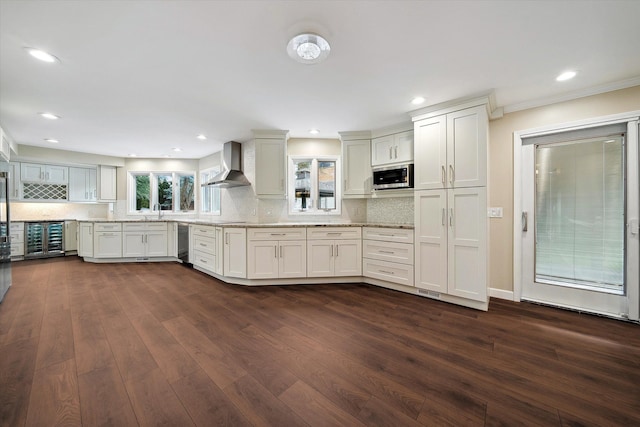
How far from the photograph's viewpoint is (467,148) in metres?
2.76

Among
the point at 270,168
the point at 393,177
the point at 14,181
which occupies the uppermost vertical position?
the point at 270,168

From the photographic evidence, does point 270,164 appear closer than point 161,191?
Yes

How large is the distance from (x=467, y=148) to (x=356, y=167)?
5.26ft

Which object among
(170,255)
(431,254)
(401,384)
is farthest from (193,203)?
(401,384)

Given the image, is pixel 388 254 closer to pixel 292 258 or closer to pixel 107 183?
pixel 292 258

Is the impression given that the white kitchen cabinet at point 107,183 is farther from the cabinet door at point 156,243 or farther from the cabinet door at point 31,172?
the cabinet door at point 156,243

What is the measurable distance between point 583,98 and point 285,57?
3112 mm

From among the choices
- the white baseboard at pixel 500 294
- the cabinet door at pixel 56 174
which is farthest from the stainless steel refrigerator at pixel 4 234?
the white baseboard at pixel 500 294

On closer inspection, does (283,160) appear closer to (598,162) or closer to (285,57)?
(285,57)

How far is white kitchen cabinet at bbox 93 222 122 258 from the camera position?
5.09 m

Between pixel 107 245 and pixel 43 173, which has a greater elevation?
pixel 43 173

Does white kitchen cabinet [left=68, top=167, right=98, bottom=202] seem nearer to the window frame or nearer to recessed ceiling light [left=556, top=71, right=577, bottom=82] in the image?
the window frame

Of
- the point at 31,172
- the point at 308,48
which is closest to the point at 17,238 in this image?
the point at 31,172

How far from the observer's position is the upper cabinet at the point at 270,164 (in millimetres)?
3934
